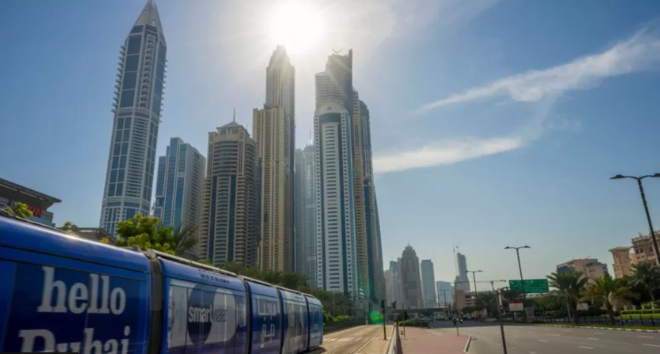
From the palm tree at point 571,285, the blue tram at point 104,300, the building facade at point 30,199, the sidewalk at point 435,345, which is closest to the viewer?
the blue tram at point 104,300

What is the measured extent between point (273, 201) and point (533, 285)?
136m

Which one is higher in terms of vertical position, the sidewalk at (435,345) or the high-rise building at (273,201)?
the high-rise building at (273,201)

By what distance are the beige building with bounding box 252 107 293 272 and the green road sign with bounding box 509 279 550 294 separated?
406 feet

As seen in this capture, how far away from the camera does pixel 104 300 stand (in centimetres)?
777

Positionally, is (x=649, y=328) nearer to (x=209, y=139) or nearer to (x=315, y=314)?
(x=315, y=314)

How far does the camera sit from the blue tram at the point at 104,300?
6.25m

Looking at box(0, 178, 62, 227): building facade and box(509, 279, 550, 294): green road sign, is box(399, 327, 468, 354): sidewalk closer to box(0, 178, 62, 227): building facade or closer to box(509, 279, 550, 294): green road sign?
box(509, 279, 550, 294): green road sign

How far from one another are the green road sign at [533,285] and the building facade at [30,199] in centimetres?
6360

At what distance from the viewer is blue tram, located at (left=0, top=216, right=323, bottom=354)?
6.25 meters

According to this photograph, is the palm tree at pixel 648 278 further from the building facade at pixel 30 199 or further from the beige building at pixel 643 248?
the building facade at pixel 30 199

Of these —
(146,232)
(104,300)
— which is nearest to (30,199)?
(146,232)

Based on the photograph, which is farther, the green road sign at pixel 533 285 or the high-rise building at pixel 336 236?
the high-rise building at pixel 336 236

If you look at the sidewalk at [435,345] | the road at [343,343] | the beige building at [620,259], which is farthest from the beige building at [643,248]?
the road at [343,343]

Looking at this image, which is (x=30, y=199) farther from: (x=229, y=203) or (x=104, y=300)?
(x=229, y=203)
